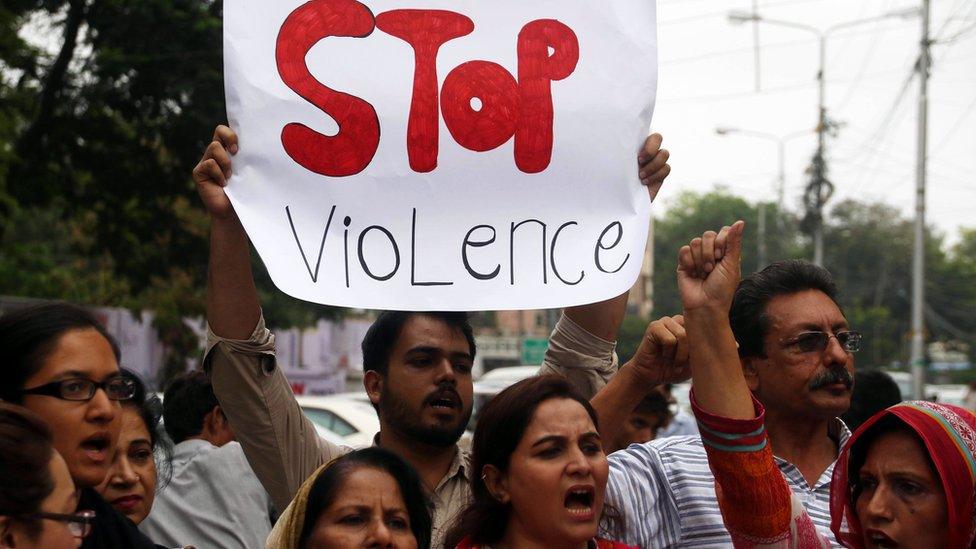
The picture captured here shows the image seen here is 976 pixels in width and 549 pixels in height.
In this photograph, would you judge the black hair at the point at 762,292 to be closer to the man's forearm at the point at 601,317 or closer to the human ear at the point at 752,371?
the human ear at the point at 752,371

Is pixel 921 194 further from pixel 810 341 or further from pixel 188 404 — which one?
pixel 810 341

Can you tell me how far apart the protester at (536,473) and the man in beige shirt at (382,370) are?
48cm

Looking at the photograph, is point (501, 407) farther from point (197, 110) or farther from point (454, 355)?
point (197, 110)

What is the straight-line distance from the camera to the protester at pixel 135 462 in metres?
3.53

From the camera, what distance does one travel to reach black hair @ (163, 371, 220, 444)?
4898mm

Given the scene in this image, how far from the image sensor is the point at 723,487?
2.36m

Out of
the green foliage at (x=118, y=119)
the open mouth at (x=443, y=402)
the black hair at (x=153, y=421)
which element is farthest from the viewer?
the green foliage at (x=118, y=119)

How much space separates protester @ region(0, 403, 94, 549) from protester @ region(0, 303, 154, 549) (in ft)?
1.18

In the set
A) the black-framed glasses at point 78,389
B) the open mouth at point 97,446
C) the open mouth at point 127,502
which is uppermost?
the black-framed glasses at point 78,389

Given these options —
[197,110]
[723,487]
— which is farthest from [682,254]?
[197,110]

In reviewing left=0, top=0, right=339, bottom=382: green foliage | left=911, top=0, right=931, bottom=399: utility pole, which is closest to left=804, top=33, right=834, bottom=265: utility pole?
left=911, top=0, right=931, bottom=399: utility pole

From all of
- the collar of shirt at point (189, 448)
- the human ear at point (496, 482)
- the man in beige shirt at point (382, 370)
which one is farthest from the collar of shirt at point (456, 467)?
the collar of shirt at point (189, 448)

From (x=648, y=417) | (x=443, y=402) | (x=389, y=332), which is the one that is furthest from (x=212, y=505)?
(x=648, y=417)

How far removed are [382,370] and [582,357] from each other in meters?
0.59
